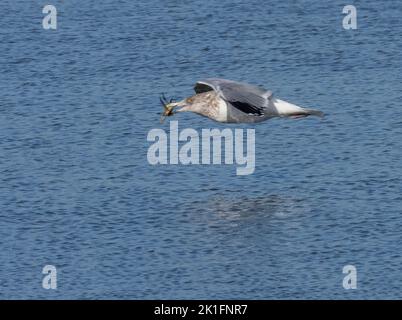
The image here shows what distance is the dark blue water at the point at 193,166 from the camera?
57.0 meters

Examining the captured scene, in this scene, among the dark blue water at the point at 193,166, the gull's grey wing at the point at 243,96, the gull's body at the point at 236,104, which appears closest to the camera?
the gull's grey wing at the point at 243,96

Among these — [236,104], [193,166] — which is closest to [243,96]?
[236,104]

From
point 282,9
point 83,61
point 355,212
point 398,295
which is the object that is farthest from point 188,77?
point 398,295

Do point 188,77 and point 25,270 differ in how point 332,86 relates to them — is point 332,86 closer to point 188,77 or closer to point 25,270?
point 188,77

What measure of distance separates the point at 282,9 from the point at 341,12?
2.60m

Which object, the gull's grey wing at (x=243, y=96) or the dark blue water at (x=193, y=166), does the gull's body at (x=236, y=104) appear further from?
the dark blue water at (x=193, y=166)

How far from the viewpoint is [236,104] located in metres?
56.7

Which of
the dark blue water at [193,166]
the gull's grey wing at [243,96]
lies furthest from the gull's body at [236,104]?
the dark blue water at [193,166]

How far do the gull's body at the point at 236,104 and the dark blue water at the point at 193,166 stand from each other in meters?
3.06

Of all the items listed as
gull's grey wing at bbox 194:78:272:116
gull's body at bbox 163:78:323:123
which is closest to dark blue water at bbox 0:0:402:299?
gull's body at bbox 163:78:323:123

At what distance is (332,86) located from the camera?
77250 mm

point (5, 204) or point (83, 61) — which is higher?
point (83, 61)

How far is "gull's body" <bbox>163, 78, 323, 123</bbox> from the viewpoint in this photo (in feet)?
186

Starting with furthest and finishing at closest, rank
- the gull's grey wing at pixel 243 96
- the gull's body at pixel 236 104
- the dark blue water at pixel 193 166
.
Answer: the dark blue water at pixel 193 166
the gull's body at pixel 236 104
the gull's grey wing at pixel 243 96
